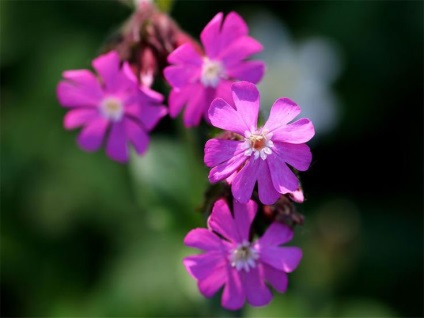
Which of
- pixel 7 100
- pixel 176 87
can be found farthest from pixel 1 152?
pixel 176 87

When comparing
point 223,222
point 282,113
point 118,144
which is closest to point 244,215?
point 223,222

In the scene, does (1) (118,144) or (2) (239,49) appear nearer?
(2) (239,49)

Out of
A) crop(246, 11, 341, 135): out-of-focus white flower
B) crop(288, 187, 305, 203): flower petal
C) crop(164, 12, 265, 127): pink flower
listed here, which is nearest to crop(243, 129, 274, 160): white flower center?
crop(288, 187, 305, 203): flower petal

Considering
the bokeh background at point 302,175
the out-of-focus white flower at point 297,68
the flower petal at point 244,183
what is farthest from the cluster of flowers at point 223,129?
the out-of-focus white flower at point 297,68

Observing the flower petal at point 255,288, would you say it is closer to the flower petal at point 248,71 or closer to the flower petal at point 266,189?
the flower petal at point 266,189

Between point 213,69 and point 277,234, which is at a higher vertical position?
point 213,69

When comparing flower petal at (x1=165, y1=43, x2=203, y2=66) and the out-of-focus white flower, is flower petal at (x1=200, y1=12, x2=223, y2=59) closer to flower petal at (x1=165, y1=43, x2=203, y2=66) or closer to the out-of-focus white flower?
flower petal at (x1=165, y1=43, x2=203, y2=66)

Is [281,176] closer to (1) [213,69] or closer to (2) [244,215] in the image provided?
(2) [244,215]

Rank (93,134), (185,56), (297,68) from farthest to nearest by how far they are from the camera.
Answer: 1. (297,68)
2. (93,134)
3. (185,56)
